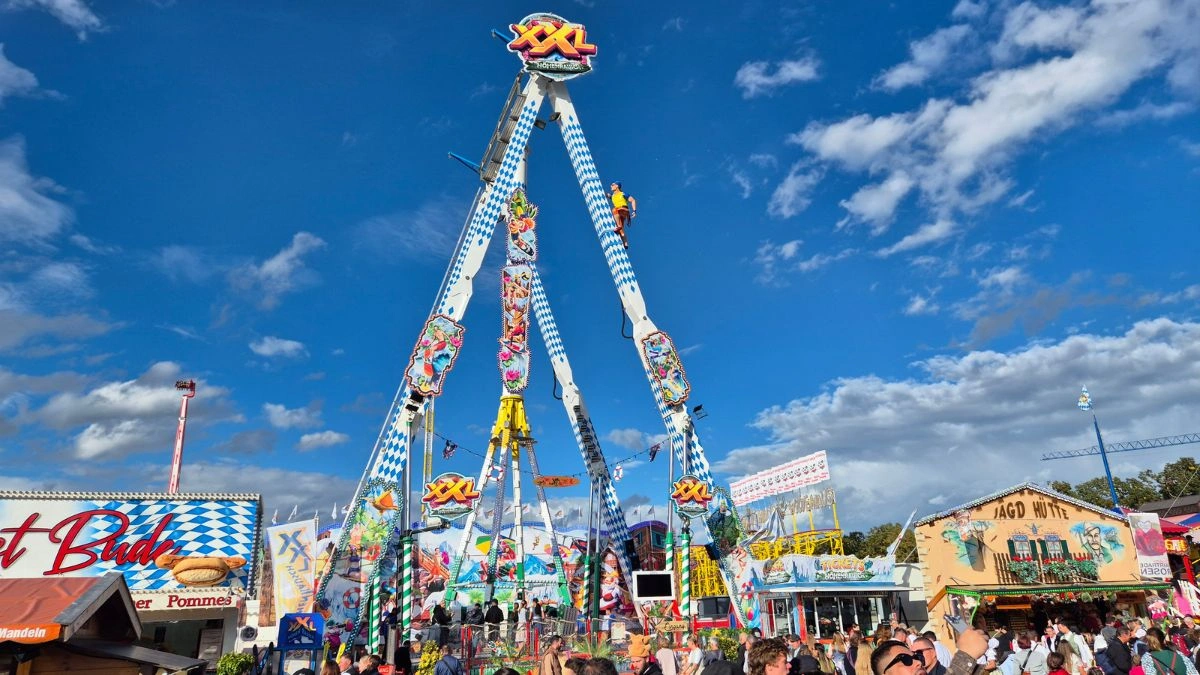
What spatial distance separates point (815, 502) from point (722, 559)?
17298mm

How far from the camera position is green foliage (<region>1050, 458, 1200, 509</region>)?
2067 inches

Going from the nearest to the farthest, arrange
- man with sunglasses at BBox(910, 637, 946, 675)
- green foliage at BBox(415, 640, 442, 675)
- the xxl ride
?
man with sunglasses at BBox(910, 637, 946, 675), green foliage at BBox(415, 640, 442, 675), the xxl ride

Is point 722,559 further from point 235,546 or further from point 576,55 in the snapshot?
point 576,55

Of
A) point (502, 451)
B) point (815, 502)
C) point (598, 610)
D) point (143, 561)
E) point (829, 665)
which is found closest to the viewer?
point (829, 665)

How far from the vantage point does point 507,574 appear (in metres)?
32.4

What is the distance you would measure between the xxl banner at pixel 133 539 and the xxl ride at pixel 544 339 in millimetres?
3057

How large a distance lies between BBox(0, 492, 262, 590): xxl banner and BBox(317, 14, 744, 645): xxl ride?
3057 mm

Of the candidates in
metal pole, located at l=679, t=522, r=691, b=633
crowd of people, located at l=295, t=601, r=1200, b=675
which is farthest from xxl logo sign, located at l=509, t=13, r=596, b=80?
crowd of people, located at l=295, t=601, r=1200, b=675

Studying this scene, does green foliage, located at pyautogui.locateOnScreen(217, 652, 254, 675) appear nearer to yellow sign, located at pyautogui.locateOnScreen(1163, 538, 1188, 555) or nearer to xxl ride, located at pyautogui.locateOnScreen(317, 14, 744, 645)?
xxl ride, located at pyautogui.locateOnScreen(317, 14, 744, 645)

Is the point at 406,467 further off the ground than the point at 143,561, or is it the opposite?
the point at 406,467

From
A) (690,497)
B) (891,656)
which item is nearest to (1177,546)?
(690,497)

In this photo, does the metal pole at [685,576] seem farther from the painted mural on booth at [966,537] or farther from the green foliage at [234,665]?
the green foliage at [234,665]

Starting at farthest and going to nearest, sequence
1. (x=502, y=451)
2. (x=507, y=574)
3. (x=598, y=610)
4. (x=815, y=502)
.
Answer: (x=815, y=502) → (x=507, y=574) → (x=502, y=451) → (x=598, y=610)

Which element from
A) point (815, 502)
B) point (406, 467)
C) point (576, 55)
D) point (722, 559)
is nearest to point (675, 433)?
point (722, 559)
